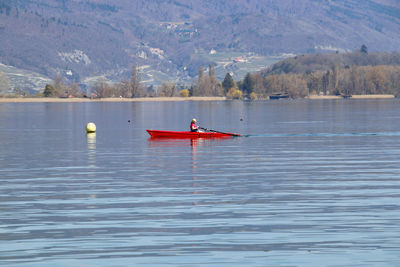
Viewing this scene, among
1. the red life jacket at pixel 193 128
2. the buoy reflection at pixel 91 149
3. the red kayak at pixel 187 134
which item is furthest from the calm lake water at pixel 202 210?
the red kayak at pixel 187 134

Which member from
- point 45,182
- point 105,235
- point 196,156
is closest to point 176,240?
point 105,235

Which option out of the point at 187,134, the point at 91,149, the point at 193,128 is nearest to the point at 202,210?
the point at 91,149

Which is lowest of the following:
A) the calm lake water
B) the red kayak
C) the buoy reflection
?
the buoy reflection

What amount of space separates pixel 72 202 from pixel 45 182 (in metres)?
8.12

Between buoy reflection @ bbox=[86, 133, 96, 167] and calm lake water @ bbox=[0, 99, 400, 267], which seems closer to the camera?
calm lake water @ bbox=[0, 99, 400, 267]

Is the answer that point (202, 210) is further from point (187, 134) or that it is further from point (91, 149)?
point (187, 134)

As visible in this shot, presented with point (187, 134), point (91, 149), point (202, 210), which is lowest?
point (91, 149)

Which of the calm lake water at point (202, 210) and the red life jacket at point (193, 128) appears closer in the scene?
the calm lake water at point (202, 210)

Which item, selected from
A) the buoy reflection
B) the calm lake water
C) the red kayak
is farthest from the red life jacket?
the calm lake water

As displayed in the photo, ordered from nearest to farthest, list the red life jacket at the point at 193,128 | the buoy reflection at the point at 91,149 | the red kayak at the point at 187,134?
the buoy reflection at the point at 91,149 < the red life jacket at the point at 193,128 < the red kayak at the point at 187,134

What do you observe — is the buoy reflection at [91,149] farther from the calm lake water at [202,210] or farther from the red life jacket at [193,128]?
the red life jacket at [193,128]

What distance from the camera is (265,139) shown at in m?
75.2

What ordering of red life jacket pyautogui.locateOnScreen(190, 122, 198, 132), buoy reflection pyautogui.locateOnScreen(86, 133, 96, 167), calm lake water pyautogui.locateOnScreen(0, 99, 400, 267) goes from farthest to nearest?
1. red life jacket pyautogui.locateOnScreen(190, 122, 198, 132)
2. buoy reflection pyautogui.locateOnScreen(86, 133, 96, 167)
3. calm lake water pyautogui.locateOnScreen(0, 99, 400, 267)

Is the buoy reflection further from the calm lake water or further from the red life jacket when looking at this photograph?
the red life jacket
